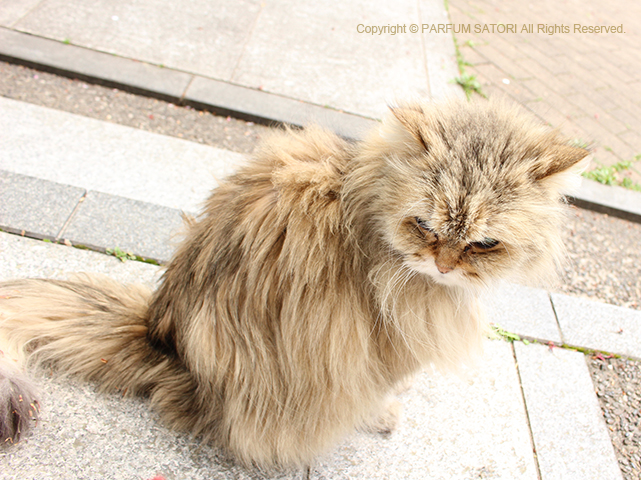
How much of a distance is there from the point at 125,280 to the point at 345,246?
137cm

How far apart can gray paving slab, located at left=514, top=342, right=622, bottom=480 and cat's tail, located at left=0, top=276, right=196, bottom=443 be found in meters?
1.58

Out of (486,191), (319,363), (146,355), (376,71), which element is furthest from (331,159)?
(376,71)

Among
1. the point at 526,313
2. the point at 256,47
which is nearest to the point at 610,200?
the point at 526,313

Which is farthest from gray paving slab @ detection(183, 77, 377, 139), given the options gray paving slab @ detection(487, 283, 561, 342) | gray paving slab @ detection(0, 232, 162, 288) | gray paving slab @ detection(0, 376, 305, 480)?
gray paving slab @ detection(0, 376, 305, 480)

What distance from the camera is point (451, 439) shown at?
190 cm

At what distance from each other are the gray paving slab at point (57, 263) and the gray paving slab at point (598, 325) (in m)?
2.23

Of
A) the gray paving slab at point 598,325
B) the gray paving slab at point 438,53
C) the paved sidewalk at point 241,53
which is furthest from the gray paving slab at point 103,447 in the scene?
the gray paving slab at point 438,53

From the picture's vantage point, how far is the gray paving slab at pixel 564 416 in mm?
1885

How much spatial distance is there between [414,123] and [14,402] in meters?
1.54

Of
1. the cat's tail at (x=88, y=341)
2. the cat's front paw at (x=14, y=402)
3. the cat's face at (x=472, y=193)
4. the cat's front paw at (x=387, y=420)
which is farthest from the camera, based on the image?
the cat's front paw at (x=387, y=420)

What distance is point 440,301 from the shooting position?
143 cm

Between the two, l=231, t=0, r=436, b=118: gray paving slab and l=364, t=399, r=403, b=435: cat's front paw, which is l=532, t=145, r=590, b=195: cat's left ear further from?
l=231, t=0, r=436, b=118: gray paving slab

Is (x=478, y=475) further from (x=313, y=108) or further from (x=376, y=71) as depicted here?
(x=376, y=71)

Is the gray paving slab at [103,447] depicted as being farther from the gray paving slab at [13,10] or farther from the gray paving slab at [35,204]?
the gray paving slab at [13,10]
